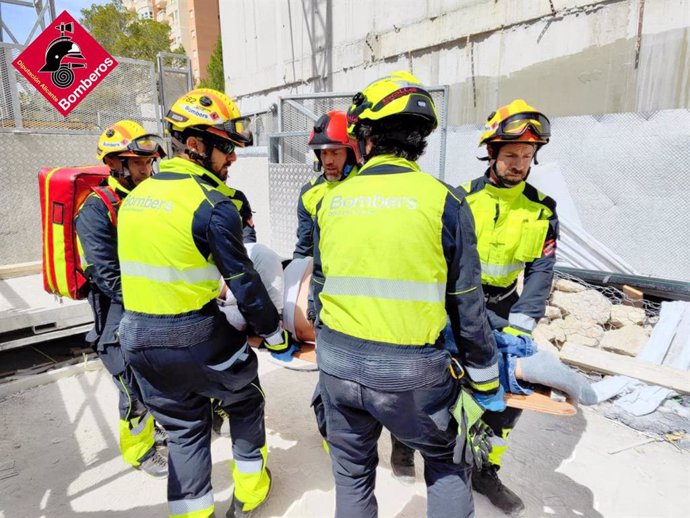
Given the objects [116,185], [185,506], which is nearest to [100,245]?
[116,185]

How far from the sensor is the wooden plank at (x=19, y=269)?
5.62 meters

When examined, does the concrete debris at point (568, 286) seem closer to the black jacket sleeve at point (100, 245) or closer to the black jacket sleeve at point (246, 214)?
the black jacket sleeve at point (246, 214)

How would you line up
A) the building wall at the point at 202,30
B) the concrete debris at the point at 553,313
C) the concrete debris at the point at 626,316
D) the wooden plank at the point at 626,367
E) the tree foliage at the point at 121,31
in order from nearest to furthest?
the wooden plank at the point at 626,367, the concrete debris at the point at 626,316, the concrete debris at the point at 553,313, the tree foliage at the point at 121,31, the building wall at the point at 202,30

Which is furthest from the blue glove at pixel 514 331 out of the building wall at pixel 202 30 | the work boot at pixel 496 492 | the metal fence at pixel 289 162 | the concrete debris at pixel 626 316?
the building wall at pixel 202 30

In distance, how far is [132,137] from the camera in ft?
9.64

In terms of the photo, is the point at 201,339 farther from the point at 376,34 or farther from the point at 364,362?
the point at 376,34

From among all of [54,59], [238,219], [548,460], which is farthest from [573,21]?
[54,59]

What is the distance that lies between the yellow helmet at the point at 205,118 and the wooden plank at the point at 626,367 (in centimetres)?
375

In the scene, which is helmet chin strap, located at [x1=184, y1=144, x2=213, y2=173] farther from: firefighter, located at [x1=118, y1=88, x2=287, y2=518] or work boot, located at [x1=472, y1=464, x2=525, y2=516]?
work boot, located at [x1=472, y1=464, x2=525, y2=516]

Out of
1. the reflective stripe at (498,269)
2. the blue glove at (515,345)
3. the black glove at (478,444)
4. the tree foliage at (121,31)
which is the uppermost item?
the tree foliage at (121,31)

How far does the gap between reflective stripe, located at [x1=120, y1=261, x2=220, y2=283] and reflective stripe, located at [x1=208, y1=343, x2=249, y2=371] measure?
41 cm

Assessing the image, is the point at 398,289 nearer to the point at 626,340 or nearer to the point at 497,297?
the point at 497,297

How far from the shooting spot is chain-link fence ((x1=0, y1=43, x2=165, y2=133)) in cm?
580

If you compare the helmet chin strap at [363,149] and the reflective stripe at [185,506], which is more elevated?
the helmet chin strap at [363,149]
